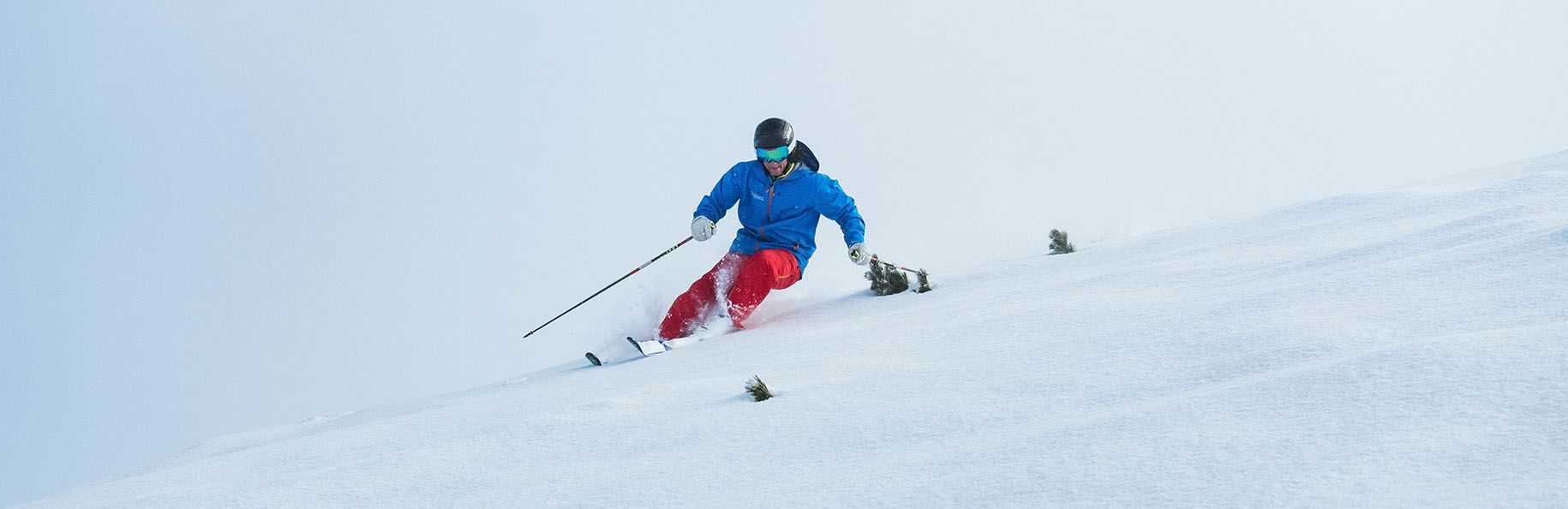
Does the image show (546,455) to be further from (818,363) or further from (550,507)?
(818,363)

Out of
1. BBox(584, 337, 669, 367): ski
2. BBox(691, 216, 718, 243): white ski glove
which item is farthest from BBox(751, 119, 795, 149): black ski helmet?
Result: BBox(584, 337, 669, 367): ski

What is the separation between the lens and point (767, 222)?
265 inches

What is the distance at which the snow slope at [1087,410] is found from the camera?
2.00 meters

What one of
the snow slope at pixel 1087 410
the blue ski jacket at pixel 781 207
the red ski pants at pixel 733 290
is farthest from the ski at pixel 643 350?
the blue ski jacket at pixel 781 207

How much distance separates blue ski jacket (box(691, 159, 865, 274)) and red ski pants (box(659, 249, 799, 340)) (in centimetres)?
23

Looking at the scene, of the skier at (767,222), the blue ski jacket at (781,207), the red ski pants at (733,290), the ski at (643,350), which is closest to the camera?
the ski at (643,350)

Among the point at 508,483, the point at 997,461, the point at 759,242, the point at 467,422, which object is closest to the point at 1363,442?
A: the point at 997,461

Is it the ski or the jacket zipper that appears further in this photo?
the jacket zipper

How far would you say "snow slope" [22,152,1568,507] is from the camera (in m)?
2.00

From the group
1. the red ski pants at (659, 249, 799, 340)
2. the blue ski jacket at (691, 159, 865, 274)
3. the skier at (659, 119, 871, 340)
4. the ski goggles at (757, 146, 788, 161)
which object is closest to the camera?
the red ski pants at (659, 249, 799, 340)

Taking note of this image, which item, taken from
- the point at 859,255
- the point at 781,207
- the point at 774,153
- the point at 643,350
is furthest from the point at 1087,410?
the point at 781,207

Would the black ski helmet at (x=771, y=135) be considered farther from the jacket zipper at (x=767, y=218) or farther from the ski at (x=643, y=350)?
the ski at (x=643, y=350)

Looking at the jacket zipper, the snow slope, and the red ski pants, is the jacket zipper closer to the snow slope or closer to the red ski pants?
the red ski pants

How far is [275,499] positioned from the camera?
299cm
